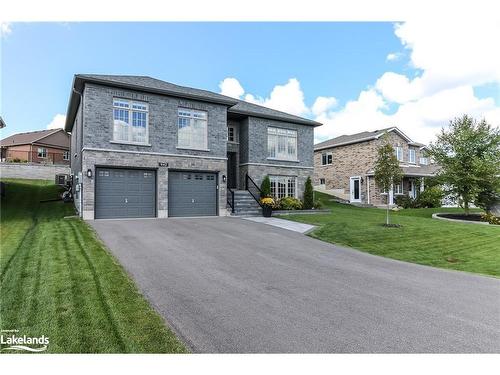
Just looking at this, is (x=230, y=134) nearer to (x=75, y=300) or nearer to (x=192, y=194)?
(x=192, y=194)

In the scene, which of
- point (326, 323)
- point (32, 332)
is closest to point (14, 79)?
point (32, 332)

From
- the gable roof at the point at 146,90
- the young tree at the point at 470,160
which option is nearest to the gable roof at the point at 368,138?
the young tree at the point at 470,160

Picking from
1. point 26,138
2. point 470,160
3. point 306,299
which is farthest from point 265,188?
point 26,138

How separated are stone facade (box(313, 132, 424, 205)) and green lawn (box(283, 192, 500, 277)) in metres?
12.9

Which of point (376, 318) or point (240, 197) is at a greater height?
point (240, 197)

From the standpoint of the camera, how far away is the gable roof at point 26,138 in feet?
126

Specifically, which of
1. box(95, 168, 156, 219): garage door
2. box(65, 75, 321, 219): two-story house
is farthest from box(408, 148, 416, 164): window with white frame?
box(95, 168, 156, 219): garage door

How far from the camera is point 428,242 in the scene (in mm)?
10664

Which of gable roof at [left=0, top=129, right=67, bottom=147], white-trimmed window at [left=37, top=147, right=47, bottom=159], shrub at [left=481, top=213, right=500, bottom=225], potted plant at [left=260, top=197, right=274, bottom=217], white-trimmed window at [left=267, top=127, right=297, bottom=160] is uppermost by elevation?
gable roof at [left=0, top=129, right=67, bottom=147]

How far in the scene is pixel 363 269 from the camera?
7.11 meters

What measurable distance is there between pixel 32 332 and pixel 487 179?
20792 mm

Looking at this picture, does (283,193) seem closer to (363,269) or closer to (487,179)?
(487,179)

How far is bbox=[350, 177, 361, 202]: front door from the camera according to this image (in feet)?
92.4

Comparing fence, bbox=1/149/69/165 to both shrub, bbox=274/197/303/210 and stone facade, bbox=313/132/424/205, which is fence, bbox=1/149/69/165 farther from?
stone facade, bbox=313/132/424/205
